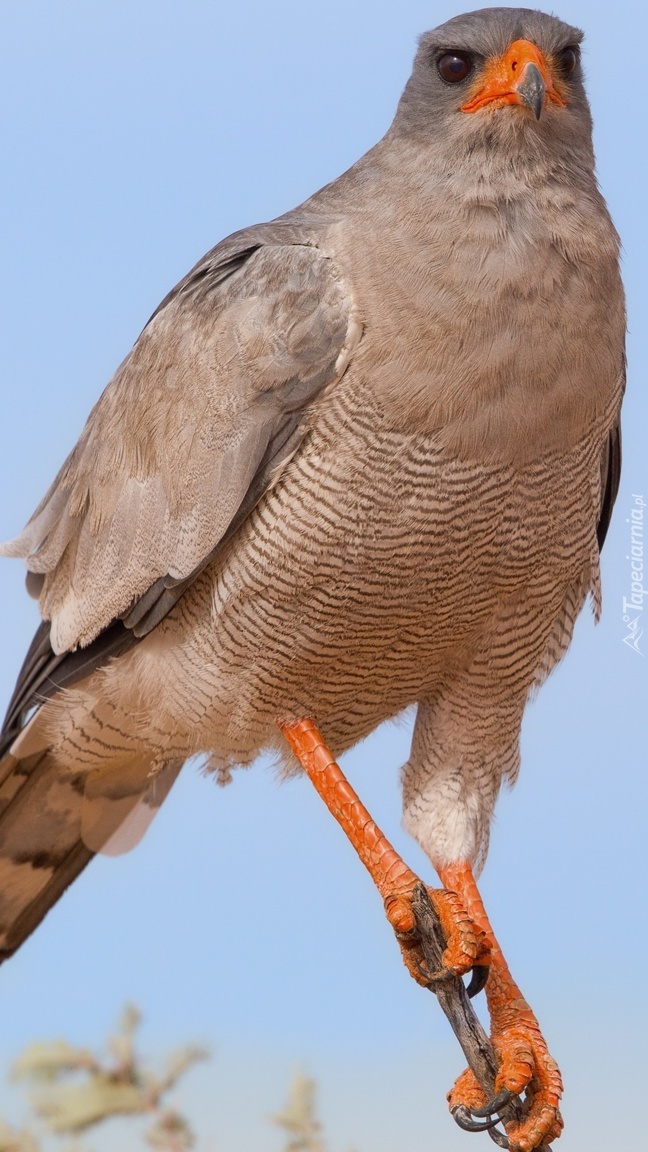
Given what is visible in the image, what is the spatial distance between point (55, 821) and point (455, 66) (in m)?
2.25

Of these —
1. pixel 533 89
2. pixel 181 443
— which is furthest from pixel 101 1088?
pixel 533 89

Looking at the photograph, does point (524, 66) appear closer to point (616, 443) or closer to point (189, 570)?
point (616, 443)

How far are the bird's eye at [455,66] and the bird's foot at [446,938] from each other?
1.78 meters

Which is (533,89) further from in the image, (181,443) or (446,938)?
(446,938)

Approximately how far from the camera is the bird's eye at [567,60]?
10.7 feet

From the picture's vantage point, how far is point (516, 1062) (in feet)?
11.1

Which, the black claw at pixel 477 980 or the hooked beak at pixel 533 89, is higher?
the hooked beak at pixel 533 89

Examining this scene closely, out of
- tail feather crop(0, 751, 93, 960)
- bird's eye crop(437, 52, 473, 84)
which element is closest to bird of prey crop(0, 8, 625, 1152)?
bird's eye crop(437, 52, 473, 84)

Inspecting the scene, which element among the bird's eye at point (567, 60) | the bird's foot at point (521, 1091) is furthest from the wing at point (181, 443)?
the bird's foot at point (521, 1091)

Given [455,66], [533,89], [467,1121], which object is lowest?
[467,1121]

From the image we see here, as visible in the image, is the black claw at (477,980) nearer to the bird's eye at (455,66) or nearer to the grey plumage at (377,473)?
the grey plumage at (377,473)

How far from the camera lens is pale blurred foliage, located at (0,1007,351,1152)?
3.35 meters

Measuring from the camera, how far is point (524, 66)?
312 centimetres

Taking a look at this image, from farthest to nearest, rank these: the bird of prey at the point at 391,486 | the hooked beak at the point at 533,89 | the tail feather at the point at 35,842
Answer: the tail feather at the point at 35,842 → the bird of prey at the point at 391,486 → the hooked beak at the point at 533,89
